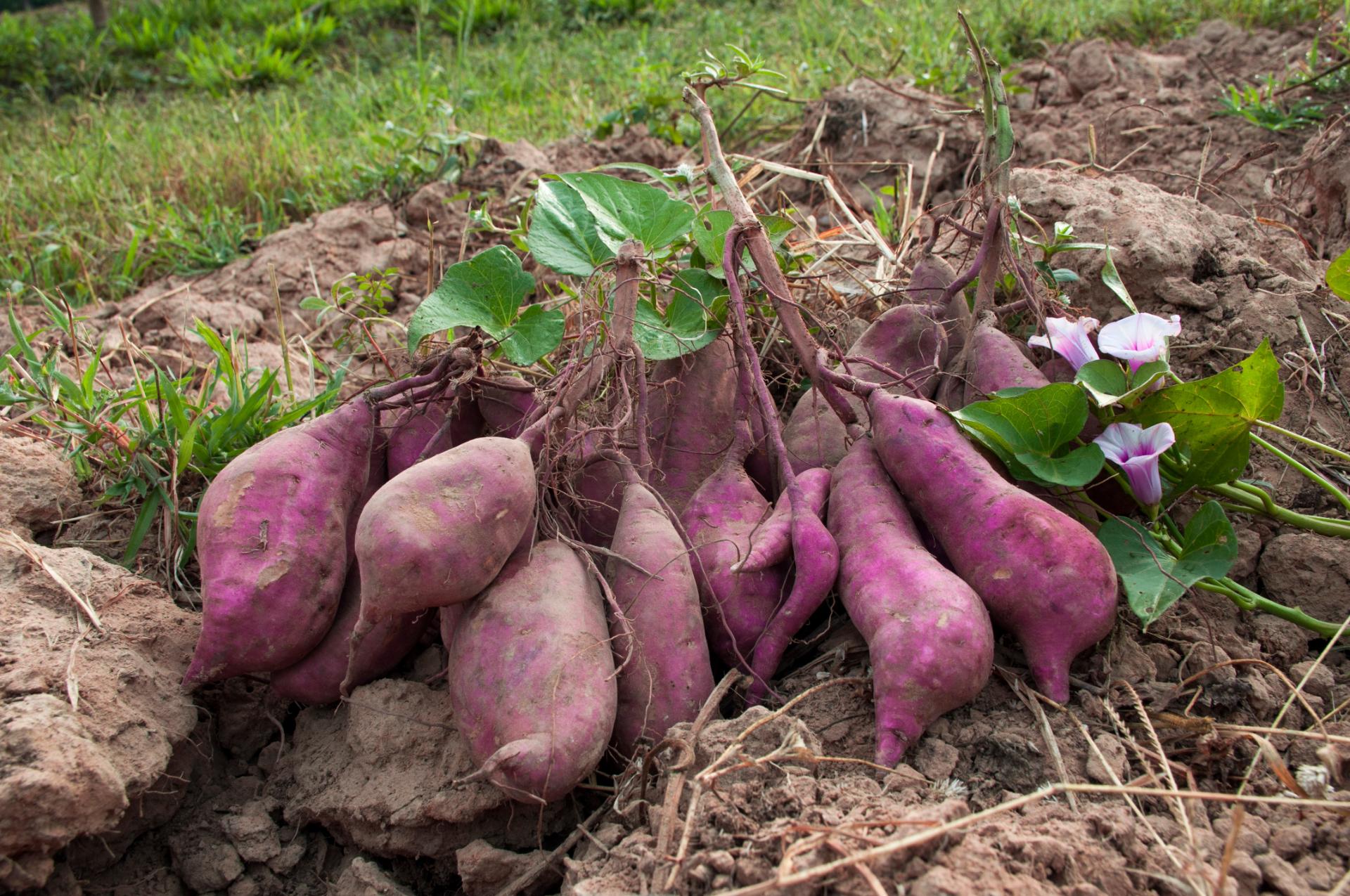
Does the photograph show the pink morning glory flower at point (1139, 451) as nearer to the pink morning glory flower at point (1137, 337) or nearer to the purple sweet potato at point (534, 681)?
the pink morning glory flower at point (1137, 337)

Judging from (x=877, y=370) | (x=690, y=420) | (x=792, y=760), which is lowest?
(x=792, y=760)

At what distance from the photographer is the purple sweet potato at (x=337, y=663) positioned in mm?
1526

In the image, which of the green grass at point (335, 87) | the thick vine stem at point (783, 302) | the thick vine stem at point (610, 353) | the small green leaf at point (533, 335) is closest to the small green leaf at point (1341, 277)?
the thick vine stem at point (783, 302)

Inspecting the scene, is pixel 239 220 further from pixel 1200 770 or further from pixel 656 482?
pixel 1200 770

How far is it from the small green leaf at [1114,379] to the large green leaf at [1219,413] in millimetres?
43

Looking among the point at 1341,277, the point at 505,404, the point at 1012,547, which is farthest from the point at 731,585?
the point at 1341,277

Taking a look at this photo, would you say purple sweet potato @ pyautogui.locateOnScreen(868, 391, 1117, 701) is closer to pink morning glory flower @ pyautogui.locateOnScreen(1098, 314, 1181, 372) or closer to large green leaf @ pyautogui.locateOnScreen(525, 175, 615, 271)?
pink morning glory flower @ pyautogui.locateOnScreen(1098, 314, 1181, 372)

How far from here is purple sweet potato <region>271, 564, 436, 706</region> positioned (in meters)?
Result: 1.53

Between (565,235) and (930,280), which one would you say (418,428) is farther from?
(930,280)

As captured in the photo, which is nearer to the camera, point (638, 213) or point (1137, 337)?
point (1137, 337)

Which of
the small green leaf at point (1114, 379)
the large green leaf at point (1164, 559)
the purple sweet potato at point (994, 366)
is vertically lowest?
the large green leaf at point (1164, 559)

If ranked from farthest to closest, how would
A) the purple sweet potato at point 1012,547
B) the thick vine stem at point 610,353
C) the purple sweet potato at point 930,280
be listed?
the purple sweet potato at point 930,280 < the thick vine stem at point 610,353 < the purple sweet potato at point 1012,547

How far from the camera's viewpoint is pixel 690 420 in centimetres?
176

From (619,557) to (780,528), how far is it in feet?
0.82
